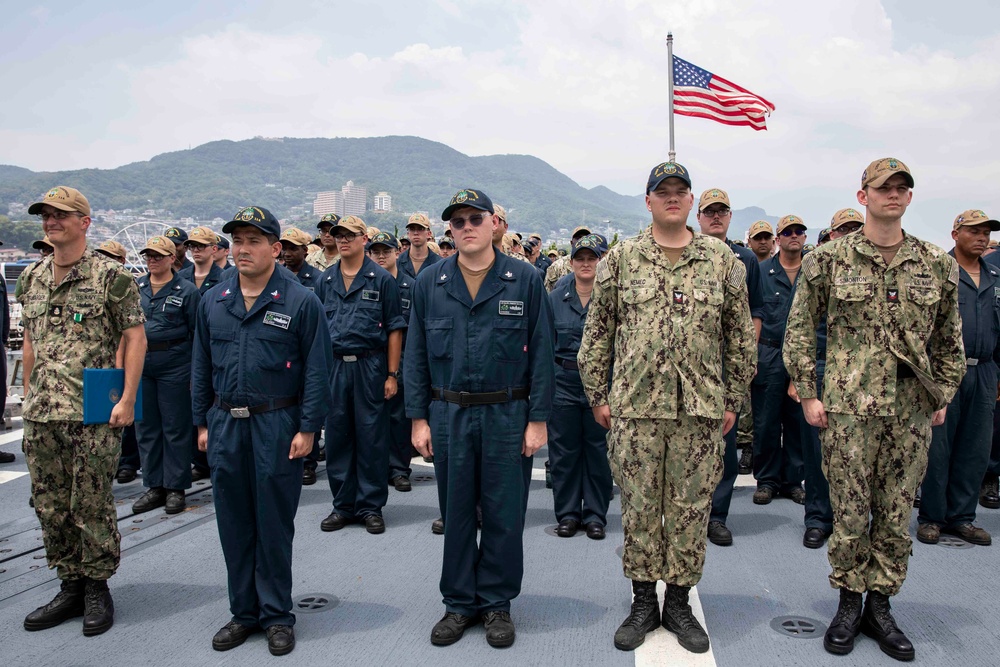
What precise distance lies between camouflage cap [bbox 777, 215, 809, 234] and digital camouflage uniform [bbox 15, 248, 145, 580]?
15.5 ft

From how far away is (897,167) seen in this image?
316 centimetres

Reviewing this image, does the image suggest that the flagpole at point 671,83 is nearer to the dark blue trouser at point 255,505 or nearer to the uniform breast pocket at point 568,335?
the uniform breast pocket at point 568,335

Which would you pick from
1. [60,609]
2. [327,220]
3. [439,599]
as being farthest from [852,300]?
[327,220]

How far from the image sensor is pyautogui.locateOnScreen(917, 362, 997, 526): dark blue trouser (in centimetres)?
464

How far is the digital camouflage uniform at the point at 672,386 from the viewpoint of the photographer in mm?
3221

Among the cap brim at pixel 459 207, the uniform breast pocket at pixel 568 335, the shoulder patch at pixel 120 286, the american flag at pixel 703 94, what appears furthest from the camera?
the american flag at pixel 703 94

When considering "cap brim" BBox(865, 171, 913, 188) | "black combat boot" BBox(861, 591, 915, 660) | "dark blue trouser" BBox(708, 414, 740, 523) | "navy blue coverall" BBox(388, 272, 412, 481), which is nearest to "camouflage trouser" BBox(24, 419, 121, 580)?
"navy blue coverall" BBox(388, 272, 412, 481)

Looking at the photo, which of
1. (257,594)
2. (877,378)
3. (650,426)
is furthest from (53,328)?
(877,378)

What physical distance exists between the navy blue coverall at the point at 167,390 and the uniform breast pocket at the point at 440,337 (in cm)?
304

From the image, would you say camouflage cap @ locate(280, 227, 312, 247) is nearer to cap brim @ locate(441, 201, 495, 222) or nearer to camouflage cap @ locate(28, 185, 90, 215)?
camouflage cap @ locate(28, 185, 90, 215)

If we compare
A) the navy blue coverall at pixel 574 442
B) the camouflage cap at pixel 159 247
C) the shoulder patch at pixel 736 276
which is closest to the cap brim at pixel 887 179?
the shoulder patch at pixel 736 276

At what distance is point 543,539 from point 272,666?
211 centimetres

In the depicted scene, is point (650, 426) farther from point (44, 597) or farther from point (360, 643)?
point (44, 597)

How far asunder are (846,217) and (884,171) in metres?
2.59
